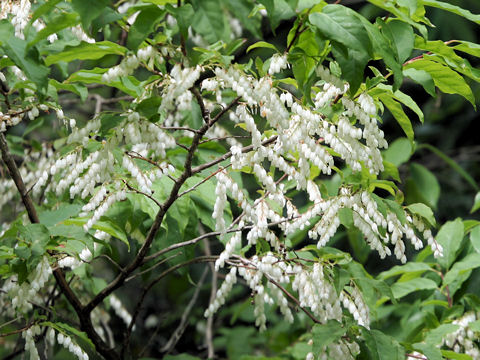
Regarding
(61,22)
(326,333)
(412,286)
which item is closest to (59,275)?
(326,333)

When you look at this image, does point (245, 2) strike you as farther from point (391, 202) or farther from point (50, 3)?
point (391, 202)

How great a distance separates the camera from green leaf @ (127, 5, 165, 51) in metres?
1.59

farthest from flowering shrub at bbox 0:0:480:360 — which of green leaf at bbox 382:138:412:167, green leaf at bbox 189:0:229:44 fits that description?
green leaf at bbox 382:138:412:167

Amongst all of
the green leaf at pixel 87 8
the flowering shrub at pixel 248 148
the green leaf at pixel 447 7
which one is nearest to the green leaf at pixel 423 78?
the flowering shrub at pixel 248 148

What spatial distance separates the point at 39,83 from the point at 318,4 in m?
0.81

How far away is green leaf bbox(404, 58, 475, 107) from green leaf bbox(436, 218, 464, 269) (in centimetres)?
128

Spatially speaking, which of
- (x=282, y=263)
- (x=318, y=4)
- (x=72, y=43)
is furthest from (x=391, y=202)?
(x=72, y=43)

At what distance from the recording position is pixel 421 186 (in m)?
4.80

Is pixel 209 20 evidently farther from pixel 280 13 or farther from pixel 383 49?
pixel 383 49

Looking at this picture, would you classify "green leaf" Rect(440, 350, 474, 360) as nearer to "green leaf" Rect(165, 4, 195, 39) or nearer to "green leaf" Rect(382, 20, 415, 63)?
"green leaf" Rect(382, 20, 415, 63)

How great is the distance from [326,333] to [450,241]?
1.32 meters

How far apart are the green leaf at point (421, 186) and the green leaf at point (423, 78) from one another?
271cm

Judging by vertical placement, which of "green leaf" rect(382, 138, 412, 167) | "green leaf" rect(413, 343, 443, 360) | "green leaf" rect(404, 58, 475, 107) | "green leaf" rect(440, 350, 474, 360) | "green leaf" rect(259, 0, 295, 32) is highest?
"green leaf" rect(259, 0, 295, 32)

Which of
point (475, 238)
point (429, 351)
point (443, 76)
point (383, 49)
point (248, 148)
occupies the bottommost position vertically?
point (475, 238)
